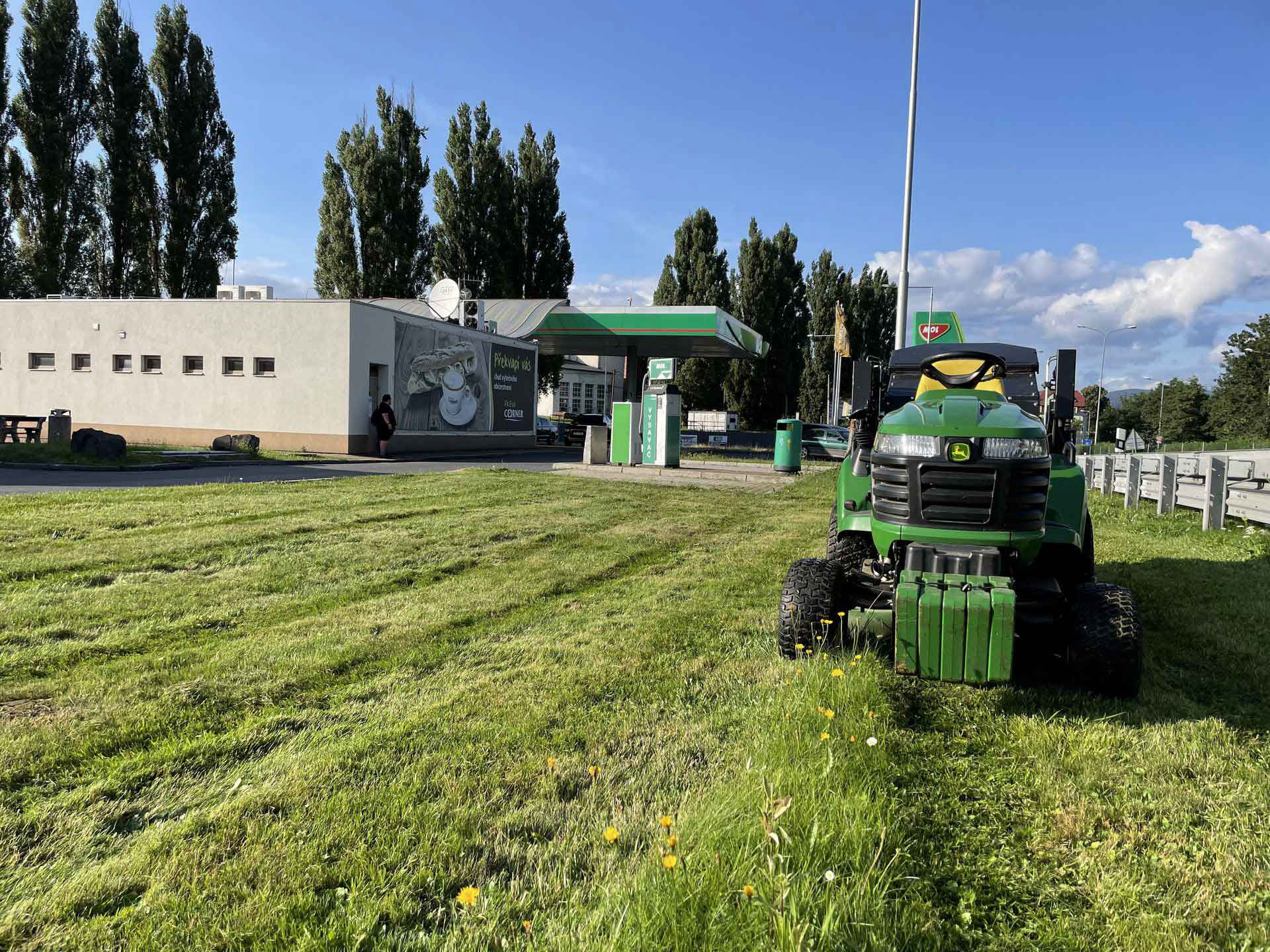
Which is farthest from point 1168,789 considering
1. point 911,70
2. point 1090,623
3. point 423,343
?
point 423,343

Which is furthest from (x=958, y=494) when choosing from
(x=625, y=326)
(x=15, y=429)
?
(x=625, y=326)

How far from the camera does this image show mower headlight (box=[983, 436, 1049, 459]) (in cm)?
391

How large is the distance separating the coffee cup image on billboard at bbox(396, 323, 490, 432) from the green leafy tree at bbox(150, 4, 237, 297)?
1451cm

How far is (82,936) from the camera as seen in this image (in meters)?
2.12

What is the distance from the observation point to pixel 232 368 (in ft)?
82.3

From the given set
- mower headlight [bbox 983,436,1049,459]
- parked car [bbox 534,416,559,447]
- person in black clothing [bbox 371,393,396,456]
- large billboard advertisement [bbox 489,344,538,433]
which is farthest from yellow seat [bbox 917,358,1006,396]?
parked car [bbox 534,416,559,447]

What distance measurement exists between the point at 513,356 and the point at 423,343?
23.0 ft

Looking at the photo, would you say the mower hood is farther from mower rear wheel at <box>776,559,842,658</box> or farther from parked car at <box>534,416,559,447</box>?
parked car at <box>534,416,559,447</box>

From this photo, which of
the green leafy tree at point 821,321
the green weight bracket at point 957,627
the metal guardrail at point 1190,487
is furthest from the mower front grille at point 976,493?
the green leafy tree at point 821,321

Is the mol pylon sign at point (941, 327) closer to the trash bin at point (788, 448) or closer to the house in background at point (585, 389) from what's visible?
the trash bin at point (788, 448)

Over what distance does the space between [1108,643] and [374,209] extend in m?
39.5

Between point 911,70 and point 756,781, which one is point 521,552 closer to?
point 756,781

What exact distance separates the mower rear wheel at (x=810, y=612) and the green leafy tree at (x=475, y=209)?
127 feet

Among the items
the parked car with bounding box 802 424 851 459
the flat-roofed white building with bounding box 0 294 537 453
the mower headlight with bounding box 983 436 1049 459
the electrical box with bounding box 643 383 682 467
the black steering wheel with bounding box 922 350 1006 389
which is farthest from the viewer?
the parked car with bounding box 802 424 851 459
